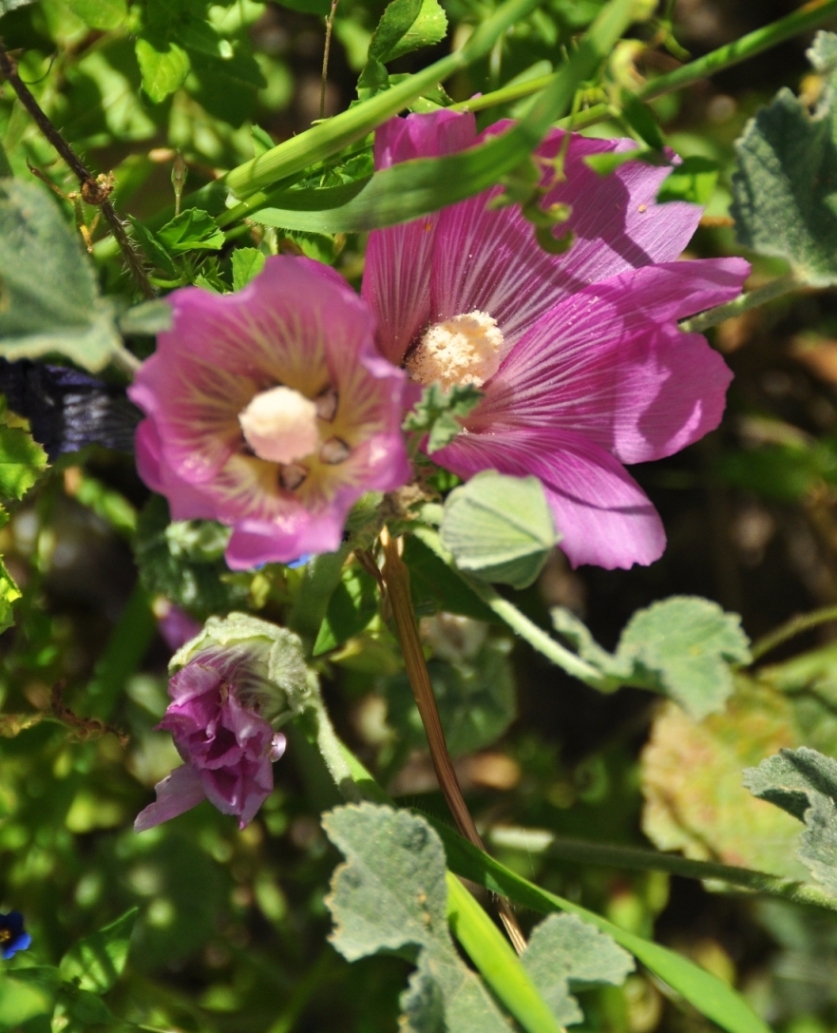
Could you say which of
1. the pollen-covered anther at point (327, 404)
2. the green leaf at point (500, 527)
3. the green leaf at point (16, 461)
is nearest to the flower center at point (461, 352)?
the pollen-covered anther at point (327, 404)

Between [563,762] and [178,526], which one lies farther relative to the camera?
[563,762]

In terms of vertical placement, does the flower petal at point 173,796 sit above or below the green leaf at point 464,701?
above

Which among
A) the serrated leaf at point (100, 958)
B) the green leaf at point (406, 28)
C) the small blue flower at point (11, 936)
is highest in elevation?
the green leaf at point (406, 28)

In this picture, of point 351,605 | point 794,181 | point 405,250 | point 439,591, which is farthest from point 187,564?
point 794,181

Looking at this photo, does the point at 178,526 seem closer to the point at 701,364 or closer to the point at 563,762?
the point at 701,364

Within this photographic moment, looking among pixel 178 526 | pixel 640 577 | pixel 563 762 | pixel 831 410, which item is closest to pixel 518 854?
pixel 563 762

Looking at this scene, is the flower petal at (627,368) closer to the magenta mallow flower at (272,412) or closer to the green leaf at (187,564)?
the magenta mallow flower at (272,412)

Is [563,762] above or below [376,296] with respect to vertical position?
below

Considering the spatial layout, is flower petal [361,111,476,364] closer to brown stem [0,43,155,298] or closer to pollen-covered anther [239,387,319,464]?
pollen-covered anther [239,387,319,464]
